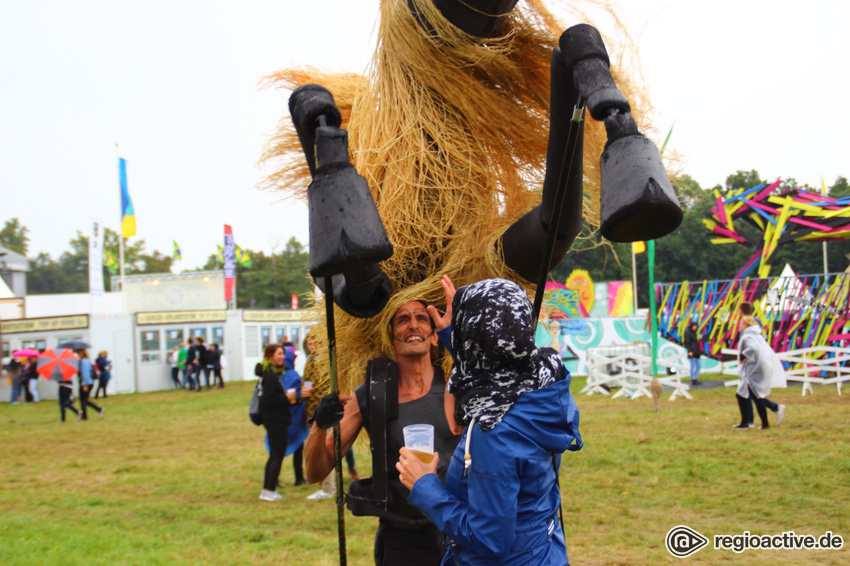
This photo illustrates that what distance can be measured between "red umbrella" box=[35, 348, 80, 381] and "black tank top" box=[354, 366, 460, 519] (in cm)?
1322

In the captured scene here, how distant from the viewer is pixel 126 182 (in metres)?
23.6

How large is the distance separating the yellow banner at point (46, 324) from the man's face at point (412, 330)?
21.7 m

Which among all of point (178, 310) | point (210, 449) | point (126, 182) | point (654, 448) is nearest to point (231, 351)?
point (178, 310)

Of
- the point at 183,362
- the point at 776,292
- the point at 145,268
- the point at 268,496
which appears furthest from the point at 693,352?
the point at 145,268

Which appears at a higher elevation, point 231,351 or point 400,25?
point 400,25

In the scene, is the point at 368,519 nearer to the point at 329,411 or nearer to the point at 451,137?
the point at 329,411

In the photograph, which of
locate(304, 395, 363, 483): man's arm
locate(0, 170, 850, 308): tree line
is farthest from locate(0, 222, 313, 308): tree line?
locate(304, 395, 363, 483): man's arm

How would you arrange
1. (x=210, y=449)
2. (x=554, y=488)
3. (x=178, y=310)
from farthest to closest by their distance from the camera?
(x=178, y=310) < (x=210, y=449) < (x=554, y=488)

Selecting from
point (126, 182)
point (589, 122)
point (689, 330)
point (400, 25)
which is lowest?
point (689, 330)

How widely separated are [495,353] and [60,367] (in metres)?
14.4

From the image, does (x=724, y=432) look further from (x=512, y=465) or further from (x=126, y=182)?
(x=126, y=182)

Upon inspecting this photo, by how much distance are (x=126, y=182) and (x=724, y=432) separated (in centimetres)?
2134

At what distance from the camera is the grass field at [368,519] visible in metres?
4.87

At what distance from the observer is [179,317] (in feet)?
74.9
